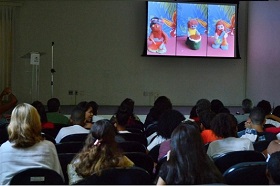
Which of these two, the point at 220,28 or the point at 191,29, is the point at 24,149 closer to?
the point at 191,29

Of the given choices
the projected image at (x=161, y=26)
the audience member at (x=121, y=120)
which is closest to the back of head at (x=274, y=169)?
the audience member at (x=121, y=120)

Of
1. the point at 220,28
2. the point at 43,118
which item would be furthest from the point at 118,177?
the point at 220,28

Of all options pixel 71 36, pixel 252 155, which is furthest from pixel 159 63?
pixel 252 155

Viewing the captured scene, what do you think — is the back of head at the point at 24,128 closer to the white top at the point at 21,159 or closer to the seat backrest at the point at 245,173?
the white top at the point at 21,159

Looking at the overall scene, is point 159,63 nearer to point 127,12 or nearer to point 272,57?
point 127,12

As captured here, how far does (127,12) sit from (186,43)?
76.9 inches

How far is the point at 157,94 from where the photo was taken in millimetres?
12586

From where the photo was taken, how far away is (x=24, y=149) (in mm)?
2756

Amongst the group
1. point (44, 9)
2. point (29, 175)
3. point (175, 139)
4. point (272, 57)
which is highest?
point (44, 9)

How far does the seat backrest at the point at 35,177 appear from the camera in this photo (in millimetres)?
2424

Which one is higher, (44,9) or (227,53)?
(44,9)

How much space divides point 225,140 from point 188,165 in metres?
1.40

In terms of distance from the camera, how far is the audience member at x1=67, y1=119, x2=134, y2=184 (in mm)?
2620

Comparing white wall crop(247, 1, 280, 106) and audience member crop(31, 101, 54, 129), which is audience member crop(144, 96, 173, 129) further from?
white wall crop(247, 1, 280, 106)
